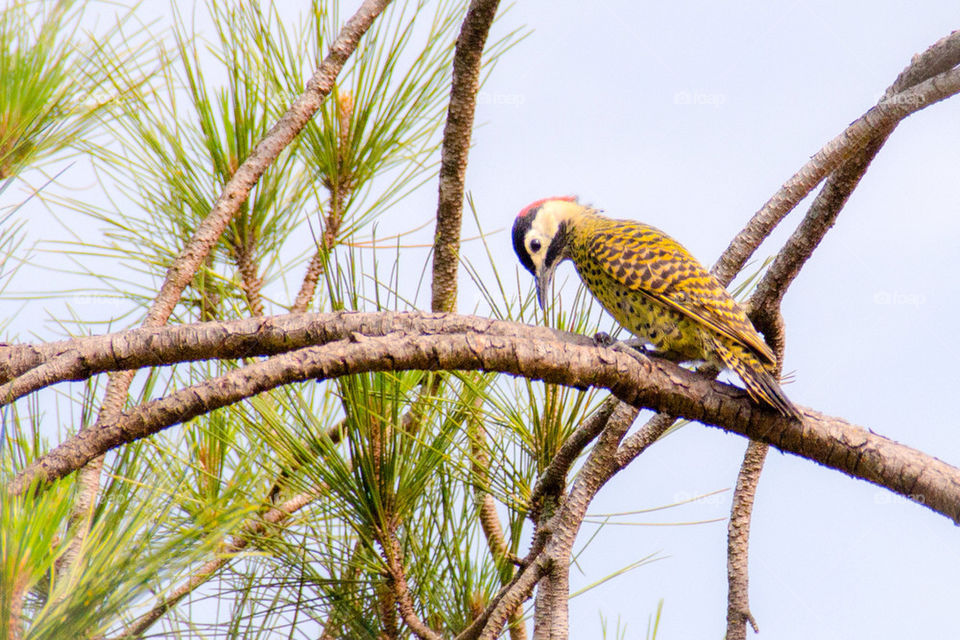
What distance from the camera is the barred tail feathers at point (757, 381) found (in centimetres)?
173

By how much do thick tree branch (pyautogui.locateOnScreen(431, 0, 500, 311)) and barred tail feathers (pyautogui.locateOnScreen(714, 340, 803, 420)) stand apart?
84 cm

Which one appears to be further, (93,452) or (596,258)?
(596,258)

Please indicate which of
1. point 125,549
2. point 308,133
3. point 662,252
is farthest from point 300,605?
point 308,133

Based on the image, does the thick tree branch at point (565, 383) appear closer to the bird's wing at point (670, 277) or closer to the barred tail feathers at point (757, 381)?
the barred tail feathers at point (757, 381)

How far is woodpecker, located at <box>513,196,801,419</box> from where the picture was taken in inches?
86.2

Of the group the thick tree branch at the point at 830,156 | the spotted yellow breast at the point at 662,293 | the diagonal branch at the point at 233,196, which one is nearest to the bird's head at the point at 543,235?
the spotted yellow breast at the point at 662,293

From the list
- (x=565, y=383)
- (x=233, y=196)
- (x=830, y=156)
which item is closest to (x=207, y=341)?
(x=565, y=383)

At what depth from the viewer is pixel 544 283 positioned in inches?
108

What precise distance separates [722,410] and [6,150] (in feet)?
5.49

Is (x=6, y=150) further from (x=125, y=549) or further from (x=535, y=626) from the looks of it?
(x=535, y=626)

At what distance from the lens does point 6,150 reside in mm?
2076

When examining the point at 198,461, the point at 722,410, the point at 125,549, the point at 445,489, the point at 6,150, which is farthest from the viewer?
the point at 198,461

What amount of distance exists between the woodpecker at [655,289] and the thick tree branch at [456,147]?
285 mm

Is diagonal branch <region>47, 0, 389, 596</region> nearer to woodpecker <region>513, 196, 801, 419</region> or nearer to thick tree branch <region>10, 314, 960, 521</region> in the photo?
thick tree branch <region>10, 314, 960, 521</region>
